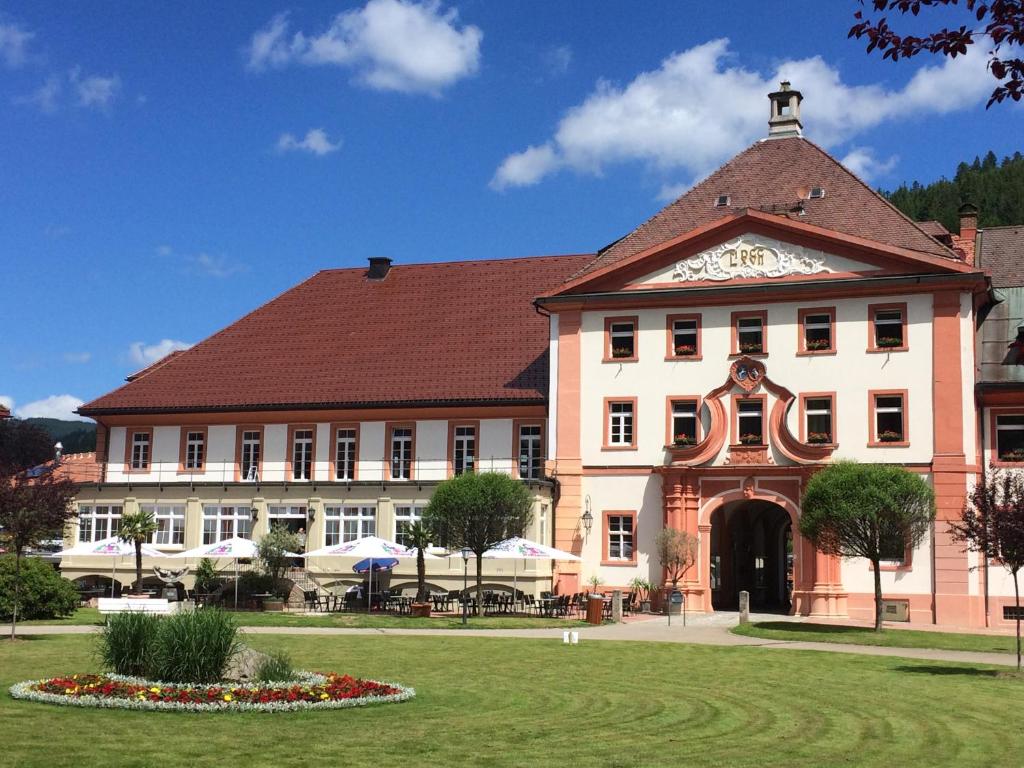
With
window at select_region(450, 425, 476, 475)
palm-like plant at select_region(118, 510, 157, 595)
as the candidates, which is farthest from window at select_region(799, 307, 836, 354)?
palm-like plant at select_region(118, 510, 157, 595)

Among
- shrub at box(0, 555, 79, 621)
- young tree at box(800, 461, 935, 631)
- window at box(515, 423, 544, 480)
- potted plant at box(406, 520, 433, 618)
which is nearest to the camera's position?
shrub at box(0, 555, 79, 621)

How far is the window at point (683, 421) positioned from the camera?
41906 millimetres

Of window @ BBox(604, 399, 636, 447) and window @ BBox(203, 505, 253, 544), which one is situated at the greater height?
window @ BBox(604, 399, 636, 447)

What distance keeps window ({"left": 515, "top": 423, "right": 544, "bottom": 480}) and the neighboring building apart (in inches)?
3.1

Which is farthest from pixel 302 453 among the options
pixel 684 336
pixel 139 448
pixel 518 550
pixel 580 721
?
pixel 580 721

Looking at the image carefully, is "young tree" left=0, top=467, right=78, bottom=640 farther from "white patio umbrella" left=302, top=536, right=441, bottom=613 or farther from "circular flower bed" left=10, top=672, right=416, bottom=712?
"circular flower bed" left=10, top=672, right=416, bottom=712

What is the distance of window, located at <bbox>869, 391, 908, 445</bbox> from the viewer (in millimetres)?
39531

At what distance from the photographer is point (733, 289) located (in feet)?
136

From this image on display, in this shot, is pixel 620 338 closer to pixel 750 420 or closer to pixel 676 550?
pixel 750 420

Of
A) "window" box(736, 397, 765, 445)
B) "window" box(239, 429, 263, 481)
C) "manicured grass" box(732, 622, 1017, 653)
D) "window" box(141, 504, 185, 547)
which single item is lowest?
"manicured grass" box(732, 622, 1017, 653)

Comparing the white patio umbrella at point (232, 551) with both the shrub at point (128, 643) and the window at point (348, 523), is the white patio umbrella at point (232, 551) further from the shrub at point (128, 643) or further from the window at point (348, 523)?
the shrub at point (128, 643)

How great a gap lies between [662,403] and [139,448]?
69.3 ft

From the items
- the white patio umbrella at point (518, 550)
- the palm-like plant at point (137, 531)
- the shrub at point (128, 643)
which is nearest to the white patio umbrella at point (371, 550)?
the white patio umbrella at point (518, 550)

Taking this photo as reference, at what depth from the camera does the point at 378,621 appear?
3450 cm
